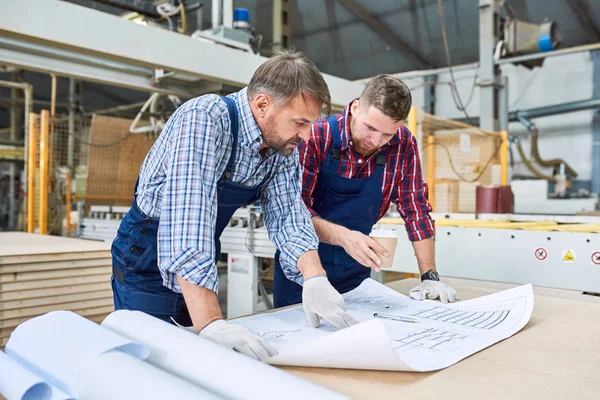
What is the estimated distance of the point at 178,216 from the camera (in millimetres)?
1088

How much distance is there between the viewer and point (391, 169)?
201cm

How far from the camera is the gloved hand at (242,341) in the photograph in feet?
3.15

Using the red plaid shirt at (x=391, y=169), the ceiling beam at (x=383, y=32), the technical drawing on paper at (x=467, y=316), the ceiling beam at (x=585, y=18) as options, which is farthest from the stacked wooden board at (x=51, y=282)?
the ceiling beam at (x=585, y=18)

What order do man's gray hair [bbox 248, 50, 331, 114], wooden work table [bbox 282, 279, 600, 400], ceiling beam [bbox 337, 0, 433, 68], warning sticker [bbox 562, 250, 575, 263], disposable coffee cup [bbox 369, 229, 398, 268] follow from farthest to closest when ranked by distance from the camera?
ceiling beam [bbox 337, 0, 433, 68], warning sticker [bbox 562, 250, 575, 263], disposable coffee cup [bbox 369, 229, 398, 268], man's gray hair [bbox 248, 50, 331, 114], wooden work table [bbox 282, 279, 600, 400]

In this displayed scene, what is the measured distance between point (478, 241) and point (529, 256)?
0.28 metres

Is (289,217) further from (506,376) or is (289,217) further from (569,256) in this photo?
(569,256)

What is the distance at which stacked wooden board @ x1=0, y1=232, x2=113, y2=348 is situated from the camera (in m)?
2.60

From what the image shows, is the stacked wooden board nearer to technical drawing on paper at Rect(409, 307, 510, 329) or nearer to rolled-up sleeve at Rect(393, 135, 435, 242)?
rolled-up sleeve at Rect(393, 135, 435, 242)

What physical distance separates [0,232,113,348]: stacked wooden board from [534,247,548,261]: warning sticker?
241cm

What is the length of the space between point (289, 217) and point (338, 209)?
0.54 meters

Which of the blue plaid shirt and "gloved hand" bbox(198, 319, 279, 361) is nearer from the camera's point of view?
"gloved hand" bbox(198, 319, 279, 361)

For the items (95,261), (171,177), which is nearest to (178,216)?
(171,177)

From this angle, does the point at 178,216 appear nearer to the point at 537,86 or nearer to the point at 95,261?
the point at 95,261

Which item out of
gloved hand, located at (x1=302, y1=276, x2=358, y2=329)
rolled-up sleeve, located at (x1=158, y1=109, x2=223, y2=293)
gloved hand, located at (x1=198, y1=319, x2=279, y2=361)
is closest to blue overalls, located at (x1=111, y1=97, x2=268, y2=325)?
rolled-up sleeve, located at (x1=158, y1=109, x2=223, y2=293)
